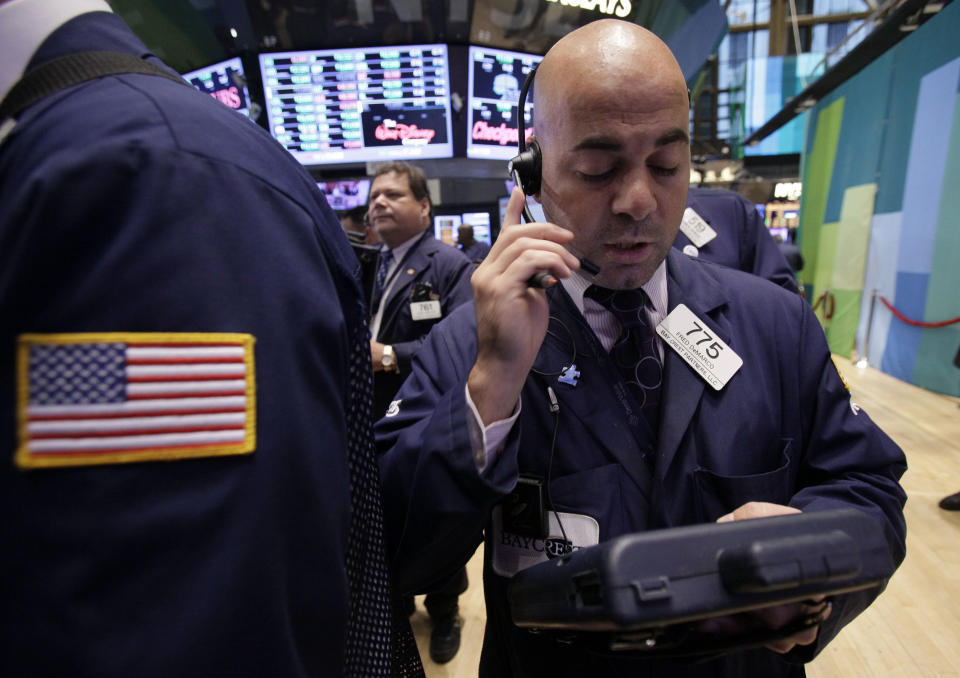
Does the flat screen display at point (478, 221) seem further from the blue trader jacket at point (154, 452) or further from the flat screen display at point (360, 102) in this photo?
the blue trader jacket at point (154, 452)

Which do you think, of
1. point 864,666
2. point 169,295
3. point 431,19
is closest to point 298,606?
point 169,295

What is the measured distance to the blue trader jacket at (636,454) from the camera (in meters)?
0.84

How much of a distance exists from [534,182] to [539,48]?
314 cm

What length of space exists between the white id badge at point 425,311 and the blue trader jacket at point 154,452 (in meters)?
2.17

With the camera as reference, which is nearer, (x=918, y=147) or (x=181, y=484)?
(x=181, y=484)

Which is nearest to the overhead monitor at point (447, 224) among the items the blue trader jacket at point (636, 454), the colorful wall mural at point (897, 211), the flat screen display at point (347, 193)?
the flat screen display at point (347, 193)

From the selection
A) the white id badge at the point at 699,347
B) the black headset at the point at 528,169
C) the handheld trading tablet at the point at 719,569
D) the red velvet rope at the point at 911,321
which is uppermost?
the black headset at the point at 528,169

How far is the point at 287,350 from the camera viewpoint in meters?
0.49

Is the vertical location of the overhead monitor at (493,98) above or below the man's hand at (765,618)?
above

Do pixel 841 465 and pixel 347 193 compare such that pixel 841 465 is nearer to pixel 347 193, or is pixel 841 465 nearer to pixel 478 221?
pixel 347 193

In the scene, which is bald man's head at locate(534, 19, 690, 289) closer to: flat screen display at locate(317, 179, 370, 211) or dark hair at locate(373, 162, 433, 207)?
dark hair at locate(373, 162, 433, 207)

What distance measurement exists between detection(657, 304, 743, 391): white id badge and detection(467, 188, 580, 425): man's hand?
306 mm

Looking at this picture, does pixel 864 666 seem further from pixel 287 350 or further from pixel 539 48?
pixel 539 48

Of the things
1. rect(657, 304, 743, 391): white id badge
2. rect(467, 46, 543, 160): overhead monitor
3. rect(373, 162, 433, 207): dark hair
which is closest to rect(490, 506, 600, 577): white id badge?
rect(657, 304, 743, 391): white id badge
